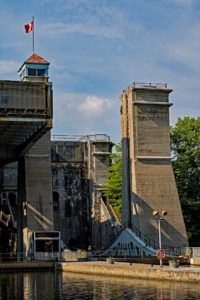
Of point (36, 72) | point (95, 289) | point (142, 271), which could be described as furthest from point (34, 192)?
point (95, 289)

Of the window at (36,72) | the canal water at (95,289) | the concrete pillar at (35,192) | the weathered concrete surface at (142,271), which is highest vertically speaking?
the window at (36,72)

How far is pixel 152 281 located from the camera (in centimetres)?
3006

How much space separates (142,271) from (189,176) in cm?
3027

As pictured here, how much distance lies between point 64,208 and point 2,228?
24.0 ft

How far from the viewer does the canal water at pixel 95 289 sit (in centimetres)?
2448

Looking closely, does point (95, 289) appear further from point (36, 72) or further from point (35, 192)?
point (36, 72)

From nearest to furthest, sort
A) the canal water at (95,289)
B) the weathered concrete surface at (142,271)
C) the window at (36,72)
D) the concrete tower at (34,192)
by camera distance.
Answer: the canal water at (95,289)
the weathered concrete surface at (142,271)
the concrete tower at (34,192)
the window at (36,72)

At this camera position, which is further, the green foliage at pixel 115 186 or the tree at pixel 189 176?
the green foliage at pixel 115 186

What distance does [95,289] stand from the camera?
27.5 metres

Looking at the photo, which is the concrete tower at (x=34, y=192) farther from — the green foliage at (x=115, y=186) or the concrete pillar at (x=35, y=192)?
the green foliage at (x=115, y=186)

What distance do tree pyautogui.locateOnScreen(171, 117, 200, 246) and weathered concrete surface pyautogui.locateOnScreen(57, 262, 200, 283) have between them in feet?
74.2

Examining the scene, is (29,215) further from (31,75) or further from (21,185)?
(31,75)

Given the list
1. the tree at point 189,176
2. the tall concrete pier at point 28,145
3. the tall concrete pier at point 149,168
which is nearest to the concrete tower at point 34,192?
the tall concrete pier at point 28,145

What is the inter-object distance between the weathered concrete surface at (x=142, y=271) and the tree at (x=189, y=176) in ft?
74.2
